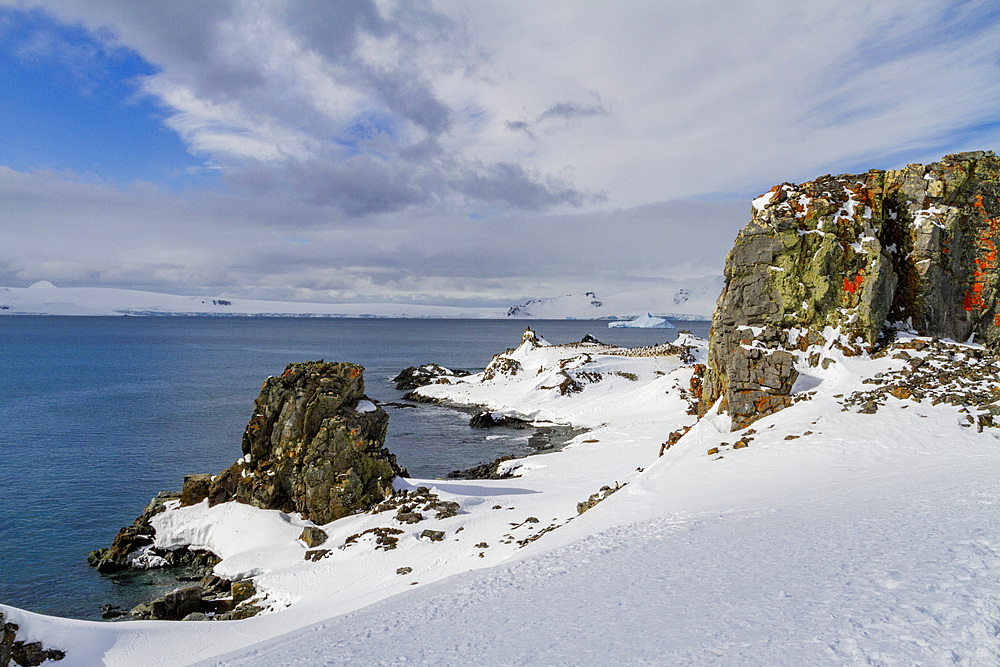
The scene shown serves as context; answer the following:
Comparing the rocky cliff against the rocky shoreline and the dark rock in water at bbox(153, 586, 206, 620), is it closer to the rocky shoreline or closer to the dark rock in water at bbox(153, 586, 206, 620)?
the rocky shoreline

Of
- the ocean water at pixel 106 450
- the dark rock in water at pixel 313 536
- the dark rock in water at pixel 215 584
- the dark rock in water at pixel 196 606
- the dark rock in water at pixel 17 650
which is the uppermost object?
the dark rock in water at pixel 17 650

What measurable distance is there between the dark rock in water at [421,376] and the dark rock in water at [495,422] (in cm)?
2664

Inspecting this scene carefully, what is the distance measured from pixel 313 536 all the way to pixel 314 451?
4.53 m

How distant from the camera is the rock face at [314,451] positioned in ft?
83.2

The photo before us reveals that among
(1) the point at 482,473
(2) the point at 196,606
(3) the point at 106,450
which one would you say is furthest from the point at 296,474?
(3) the point at 106,450

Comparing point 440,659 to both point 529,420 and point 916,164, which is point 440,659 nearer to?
point 916,164

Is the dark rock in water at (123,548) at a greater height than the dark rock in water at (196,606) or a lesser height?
lesser

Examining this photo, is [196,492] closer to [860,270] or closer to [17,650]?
[17,650]

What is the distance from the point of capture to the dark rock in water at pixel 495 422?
56000 mm

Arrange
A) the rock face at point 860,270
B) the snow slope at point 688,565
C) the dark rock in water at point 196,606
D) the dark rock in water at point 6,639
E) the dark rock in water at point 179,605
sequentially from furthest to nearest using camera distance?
the rock face at point 860,270 < the dark rock in water at point 179,605 < the dark rock in water at point 196,606 < the dark rock in water at point 6,639 < the snow slope at point 688,565

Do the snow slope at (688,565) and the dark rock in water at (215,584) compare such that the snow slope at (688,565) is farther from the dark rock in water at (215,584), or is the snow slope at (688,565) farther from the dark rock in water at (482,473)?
the dark rock in water at (482,473)


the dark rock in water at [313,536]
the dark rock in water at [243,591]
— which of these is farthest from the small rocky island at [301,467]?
the dark rock in water at [243,591]

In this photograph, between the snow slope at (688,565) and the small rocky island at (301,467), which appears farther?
the small rocky island at (301,467)

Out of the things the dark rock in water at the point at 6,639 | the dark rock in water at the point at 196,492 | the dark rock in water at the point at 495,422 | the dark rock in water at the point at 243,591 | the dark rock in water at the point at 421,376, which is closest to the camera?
the dark rock in water at the point at 6,639
